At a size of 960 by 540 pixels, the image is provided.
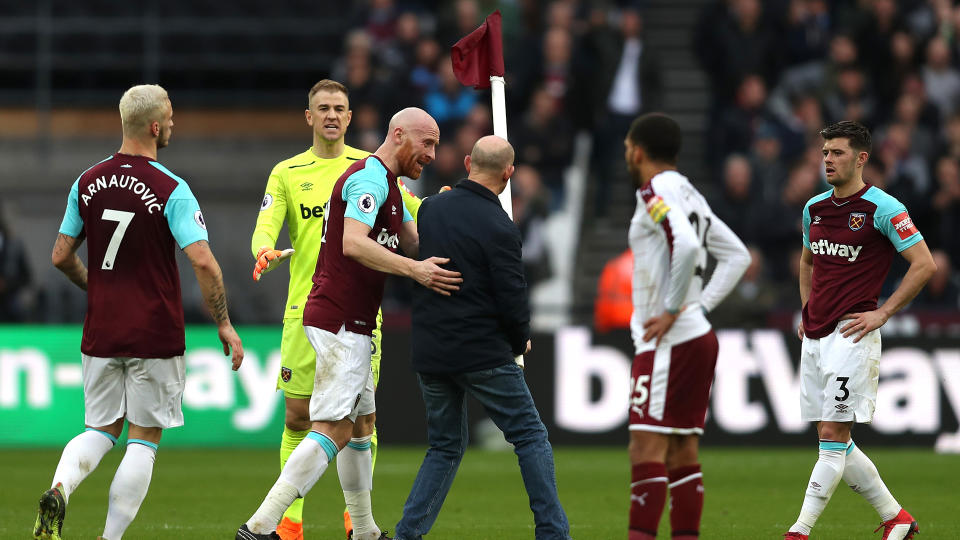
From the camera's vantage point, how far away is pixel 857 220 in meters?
8.89

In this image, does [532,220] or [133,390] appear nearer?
[133,390]

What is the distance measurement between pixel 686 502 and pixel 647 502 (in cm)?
23

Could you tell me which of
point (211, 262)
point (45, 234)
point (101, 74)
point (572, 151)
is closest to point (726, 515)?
point (211, 262)

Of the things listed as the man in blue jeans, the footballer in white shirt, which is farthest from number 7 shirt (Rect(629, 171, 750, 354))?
A: the man in blue jeans

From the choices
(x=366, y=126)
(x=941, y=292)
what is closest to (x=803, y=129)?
(x=941, y=292)

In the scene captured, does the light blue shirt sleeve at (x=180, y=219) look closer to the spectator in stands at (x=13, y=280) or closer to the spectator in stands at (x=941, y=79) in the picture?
the spectator in stands at (x=13, y=280)

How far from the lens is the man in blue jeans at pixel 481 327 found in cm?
803

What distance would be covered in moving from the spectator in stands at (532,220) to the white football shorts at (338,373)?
9.60 meters

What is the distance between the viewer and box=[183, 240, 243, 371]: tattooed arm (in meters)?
8.11

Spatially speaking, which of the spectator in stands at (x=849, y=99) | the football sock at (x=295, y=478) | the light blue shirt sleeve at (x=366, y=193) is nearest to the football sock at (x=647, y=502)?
the football sock at (x=295, y=478)

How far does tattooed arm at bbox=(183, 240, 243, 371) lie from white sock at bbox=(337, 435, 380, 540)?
1100mm

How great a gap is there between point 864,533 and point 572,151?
406 inches

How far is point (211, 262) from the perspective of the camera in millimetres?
8141

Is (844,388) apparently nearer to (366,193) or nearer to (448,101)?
(366,193)
